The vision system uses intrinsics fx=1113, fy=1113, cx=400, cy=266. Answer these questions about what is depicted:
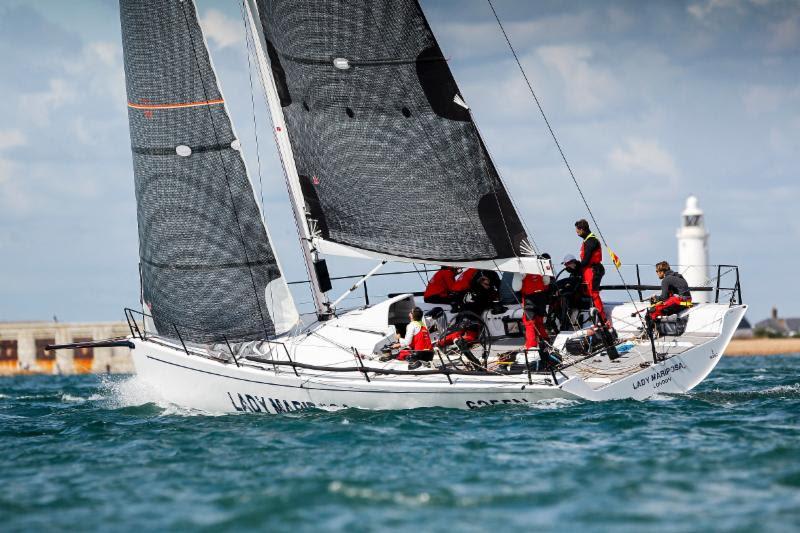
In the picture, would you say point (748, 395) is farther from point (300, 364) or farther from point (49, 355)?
point (49, 355)

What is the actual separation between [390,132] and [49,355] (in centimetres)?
5991

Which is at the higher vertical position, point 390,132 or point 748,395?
point 390,132

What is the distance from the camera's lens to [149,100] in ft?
54.7

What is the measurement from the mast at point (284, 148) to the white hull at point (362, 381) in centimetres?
102

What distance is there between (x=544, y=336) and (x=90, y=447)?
6727 mm

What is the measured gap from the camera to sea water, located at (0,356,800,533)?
28.3 feet

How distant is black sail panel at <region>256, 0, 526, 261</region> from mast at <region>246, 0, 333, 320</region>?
0.23m

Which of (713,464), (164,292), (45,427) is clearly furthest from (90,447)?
(713,464)

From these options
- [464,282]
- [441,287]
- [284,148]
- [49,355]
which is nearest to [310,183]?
[284,148]

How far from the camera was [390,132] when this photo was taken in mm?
16312

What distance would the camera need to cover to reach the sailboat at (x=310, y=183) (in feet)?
53.1

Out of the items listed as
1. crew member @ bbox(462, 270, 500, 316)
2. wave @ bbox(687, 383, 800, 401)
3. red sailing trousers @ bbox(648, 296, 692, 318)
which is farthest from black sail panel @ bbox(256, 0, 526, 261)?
wave @ bbox(687, 383, 800, 401)

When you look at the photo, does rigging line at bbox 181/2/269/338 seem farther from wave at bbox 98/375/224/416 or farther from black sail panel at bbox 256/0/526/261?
wave at bbox 98/375/224/416

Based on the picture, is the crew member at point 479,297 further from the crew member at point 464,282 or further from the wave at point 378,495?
the wave at point 378,495
